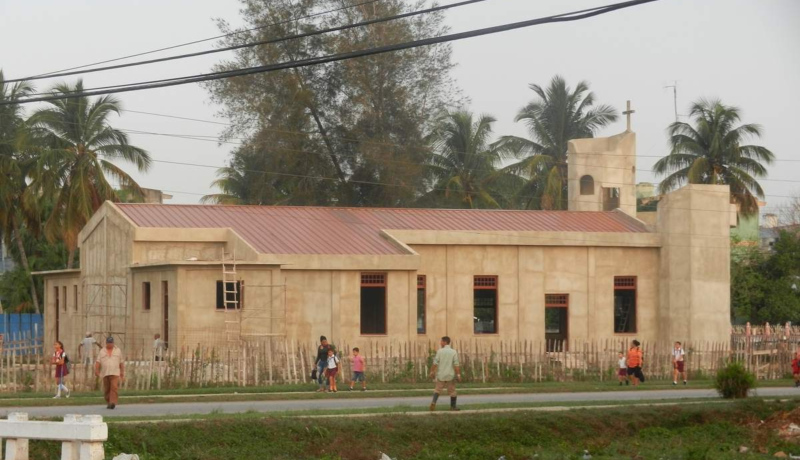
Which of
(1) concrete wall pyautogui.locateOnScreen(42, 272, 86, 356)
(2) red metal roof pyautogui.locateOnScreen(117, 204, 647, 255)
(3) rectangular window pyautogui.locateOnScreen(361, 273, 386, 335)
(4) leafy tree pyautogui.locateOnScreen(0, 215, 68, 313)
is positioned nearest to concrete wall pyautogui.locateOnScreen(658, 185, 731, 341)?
(2) red metal roof pyautogui.locateOnScreen(117, 204, 647, 255)

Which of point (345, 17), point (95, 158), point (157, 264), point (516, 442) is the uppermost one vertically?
point (345, 17)

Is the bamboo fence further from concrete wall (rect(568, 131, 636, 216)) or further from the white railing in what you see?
the white railing

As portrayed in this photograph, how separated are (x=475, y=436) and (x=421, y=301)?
70.0ft

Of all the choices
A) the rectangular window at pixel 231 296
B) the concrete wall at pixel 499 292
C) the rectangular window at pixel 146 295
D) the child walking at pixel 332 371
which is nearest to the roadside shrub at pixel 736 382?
the child walking at pixel 332 371

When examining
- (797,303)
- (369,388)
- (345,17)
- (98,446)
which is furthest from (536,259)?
(98,446)

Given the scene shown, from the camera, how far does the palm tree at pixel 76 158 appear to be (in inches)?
2224

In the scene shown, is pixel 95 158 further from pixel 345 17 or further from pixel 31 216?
pixel 345 17

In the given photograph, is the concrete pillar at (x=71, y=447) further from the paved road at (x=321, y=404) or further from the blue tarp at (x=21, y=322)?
the blue tarp at (x=21, y=322)

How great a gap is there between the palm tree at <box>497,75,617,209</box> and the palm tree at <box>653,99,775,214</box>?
6.47 metres

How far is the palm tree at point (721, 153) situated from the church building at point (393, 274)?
53.0ft

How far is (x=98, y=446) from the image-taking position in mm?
16094

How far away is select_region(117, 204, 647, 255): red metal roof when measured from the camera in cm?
4244

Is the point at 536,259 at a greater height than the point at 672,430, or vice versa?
the point at 536,259

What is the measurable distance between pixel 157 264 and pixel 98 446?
76.9 ft
